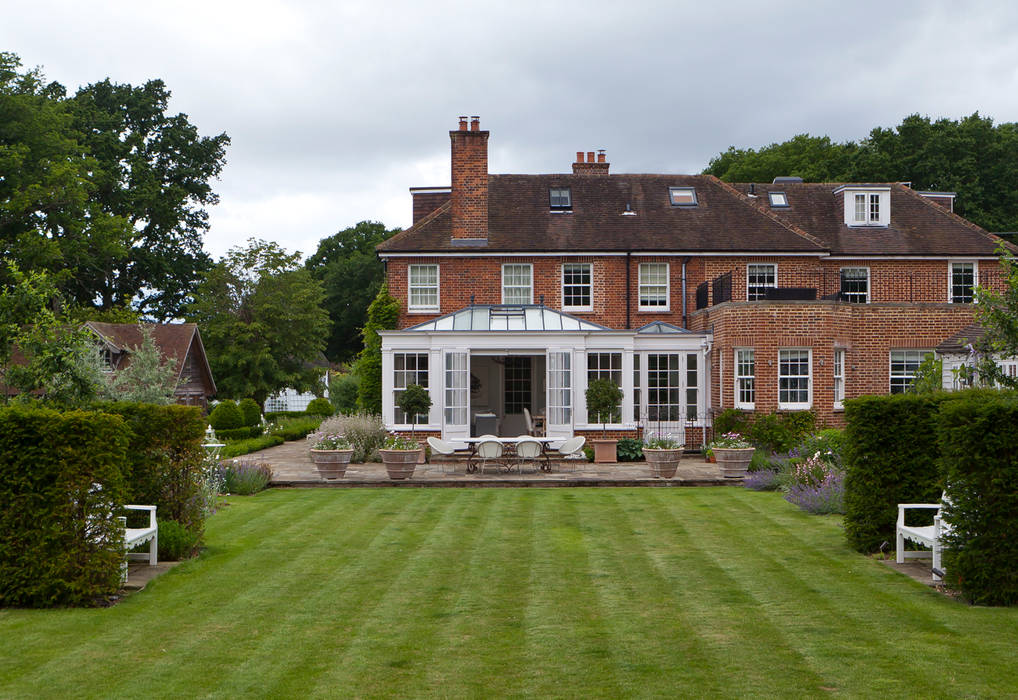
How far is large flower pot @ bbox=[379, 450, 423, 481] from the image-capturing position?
710 inches

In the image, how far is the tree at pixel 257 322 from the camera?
39.8m

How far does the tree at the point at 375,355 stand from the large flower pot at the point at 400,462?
8.14 m

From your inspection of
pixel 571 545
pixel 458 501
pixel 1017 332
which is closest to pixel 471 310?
pixel 458 501

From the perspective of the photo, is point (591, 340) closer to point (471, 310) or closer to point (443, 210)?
point (471, 310)

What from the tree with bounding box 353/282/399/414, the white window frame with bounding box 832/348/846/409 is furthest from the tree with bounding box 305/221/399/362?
the white window frame with bounding box 832/348/846/409

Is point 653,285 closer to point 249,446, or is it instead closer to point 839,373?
point 839,373

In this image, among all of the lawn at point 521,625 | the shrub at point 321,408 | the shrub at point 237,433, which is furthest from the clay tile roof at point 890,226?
the shrub at point 321,408

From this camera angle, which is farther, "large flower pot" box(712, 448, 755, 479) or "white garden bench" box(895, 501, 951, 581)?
"large flower pot" box(712, 448, 755, 479)

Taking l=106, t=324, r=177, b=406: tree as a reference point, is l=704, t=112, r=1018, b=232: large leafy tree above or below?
above

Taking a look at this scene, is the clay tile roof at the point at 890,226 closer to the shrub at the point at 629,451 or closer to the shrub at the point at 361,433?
the shrub at the point at 629,451

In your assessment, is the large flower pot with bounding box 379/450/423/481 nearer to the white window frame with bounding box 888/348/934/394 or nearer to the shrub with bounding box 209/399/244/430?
the white window frame with bounding box 888/348/934/394

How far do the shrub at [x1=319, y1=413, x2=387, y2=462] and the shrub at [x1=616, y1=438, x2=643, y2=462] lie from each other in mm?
5913

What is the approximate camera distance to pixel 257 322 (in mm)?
39969

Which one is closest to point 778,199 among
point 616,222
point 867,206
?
point 867,206
